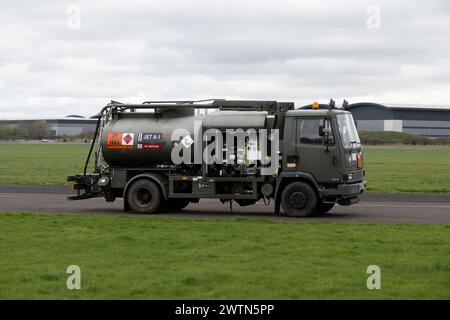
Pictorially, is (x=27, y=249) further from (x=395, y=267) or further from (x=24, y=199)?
(x=24, y=199)

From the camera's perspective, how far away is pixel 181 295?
9.59 meters

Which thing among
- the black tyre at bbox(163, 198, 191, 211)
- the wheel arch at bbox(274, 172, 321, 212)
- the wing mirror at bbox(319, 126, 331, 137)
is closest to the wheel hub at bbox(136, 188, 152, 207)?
the black tyre at bbox(163, 198, 191, 211)

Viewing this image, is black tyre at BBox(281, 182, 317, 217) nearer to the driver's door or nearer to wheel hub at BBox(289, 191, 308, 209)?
wheel hub at BBox(289, 191, 308, 209)

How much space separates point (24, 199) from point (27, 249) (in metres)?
11.7

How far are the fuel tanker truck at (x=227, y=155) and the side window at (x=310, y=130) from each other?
2cm

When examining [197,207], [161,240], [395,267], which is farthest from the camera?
[197,207]

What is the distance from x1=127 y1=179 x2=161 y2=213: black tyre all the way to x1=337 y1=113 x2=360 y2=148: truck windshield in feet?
16.6

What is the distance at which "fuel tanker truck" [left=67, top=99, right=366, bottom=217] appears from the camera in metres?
19.5

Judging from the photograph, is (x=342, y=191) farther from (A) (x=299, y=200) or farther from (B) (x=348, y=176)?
(A) (x=299, y=200)

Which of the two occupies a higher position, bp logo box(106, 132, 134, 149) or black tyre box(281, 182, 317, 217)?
bp logo box(106, 132, 134, 149)

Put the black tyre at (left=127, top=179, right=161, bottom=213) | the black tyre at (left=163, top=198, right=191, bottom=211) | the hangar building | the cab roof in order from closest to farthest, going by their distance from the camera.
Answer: the cab roof, the black tyre at (left=127, top=179, right=161, bottom=213), the black tyre at (left=163, top=198, right=191, bottom=211), the hangar building

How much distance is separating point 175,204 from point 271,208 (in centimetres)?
275

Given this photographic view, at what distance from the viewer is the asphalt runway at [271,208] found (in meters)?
19.5
